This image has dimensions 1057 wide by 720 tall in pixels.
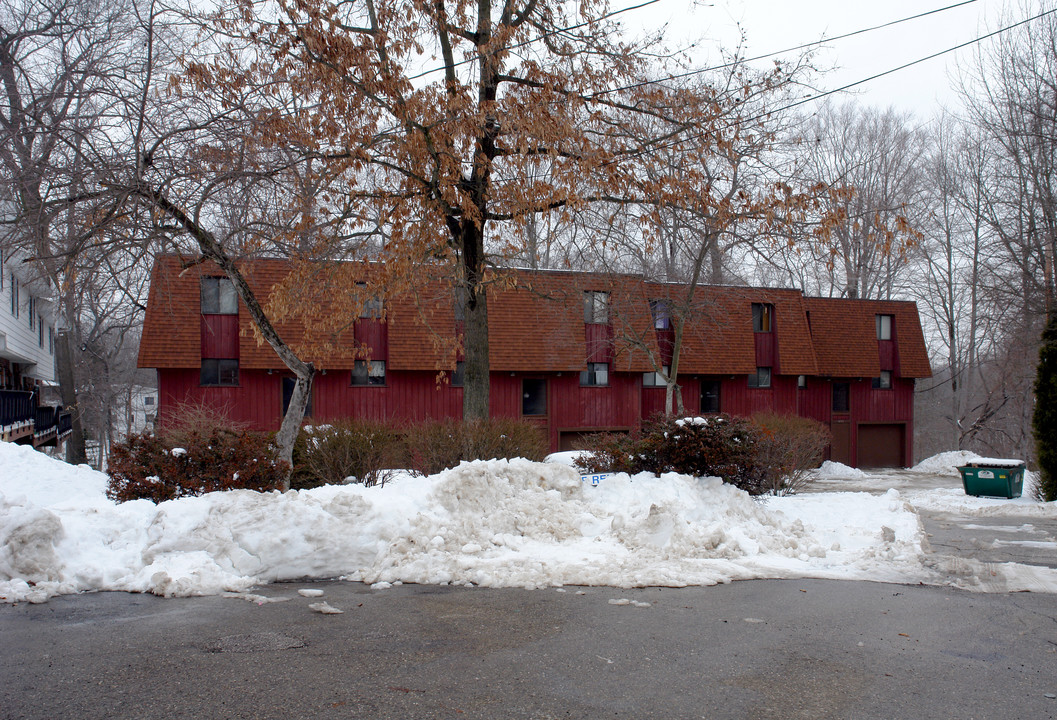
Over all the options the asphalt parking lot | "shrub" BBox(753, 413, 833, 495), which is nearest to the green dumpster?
"shrub" BBox(753, 413, 833, 495)

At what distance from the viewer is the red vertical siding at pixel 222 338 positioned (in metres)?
25.4

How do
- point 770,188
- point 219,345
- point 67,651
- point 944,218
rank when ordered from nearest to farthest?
point 67,651 < point 770,188 < point 219,345 < point 944,218

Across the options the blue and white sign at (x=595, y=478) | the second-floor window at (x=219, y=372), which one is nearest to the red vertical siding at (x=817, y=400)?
the second-floor window at (x=219, y=372)

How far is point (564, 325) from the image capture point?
28.7m

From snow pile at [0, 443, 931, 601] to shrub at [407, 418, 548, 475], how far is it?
2.69 meters

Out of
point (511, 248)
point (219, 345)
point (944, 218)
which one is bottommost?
point (219, 345)

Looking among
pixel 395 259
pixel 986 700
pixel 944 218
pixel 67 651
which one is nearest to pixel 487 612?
pixel 67 651

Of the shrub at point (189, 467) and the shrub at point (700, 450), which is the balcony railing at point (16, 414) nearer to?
the shrub at point (189, 467)

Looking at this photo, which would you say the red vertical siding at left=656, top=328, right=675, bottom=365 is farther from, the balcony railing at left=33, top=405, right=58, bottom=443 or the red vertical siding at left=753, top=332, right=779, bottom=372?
the balcony railing at left=33, top=405, right=58, bottom=443

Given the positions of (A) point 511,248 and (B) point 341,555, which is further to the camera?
(A) point 511,248

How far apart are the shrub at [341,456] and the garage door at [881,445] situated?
28991mm

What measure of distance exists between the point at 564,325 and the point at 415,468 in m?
16.5

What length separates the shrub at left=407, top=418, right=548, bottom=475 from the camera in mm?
12648

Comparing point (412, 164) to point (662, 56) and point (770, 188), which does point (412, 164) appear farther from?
point (770, 188)
